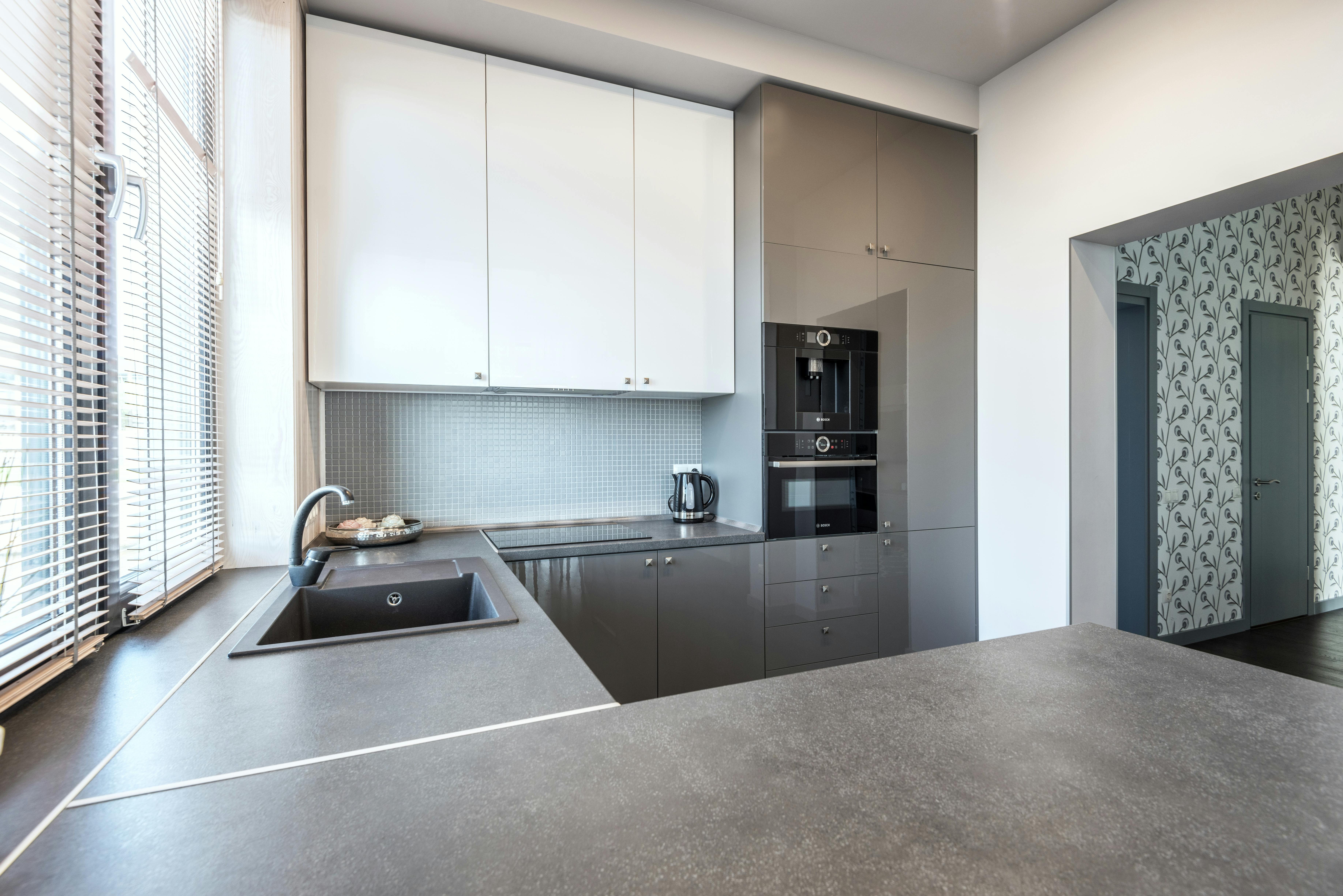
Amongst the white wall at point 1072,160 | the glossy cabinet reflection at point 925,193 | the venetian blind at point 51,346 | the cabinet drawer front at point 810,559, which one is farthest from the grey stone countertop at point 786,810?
the glossy cabinet reflection at point 925,193

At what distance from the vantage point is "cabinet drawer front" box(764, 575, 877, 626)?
2.43 metres

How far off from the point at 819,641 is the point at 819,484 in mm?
634

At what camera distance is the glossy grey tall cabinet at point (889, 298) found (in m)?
2.48

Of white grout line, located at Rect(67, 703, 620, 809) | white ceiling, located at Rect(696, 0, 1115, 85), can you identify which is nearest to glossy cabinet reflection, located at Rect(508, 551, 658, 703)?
white grout line, located at Rect(67, 703, 620, 809)

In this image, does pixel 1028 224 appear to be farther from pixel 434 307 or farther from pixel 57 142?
pixel 57 142

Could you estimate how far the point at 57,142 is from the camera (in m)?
0.91

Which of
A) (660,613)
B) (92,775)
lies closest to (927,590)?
(660,613)

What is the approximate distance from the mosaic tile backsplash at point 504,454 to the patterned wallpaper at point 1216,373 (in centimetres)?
268

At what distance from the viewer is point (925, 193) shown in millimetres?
2762

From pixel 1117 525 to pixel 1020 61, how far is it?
2.02 meters

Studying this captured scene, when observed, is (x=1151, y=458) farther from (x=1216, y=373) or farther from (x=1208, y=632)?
(x=1208, y=632)

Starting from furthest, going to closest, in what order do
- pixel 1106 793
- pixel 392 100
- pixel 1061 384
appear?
pixel 1061 384 → pixel 392 100 → pixel 1106 793

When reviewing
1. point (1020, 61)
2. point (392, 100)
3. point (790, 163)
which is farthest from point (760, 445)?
point (1020, 61)

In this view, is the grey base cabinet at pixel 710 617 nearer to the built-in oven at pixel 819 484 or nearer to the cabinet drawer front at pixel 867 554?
the built-in oven at pixel 819 484
